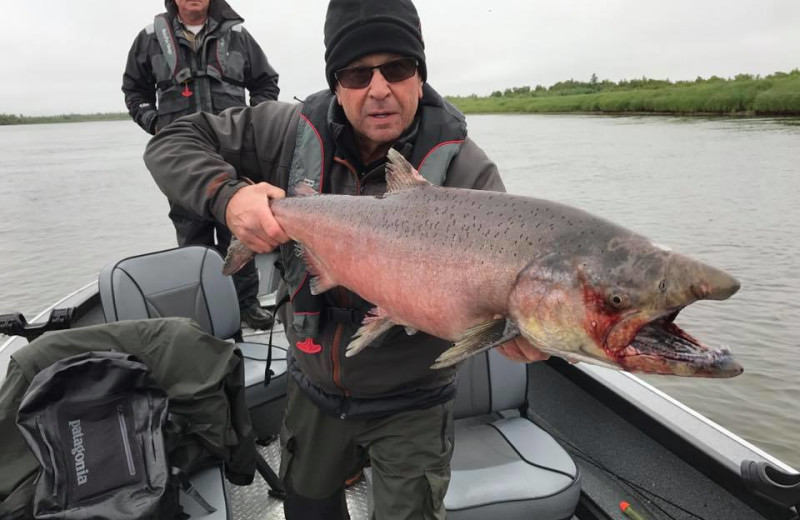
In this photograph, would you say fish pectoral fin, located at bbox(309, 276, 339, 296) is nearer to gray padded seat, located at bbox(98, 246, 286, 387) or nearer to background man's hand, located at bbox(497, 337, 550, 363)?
background man's hand, located at bbox(497, 337, 550, 363)

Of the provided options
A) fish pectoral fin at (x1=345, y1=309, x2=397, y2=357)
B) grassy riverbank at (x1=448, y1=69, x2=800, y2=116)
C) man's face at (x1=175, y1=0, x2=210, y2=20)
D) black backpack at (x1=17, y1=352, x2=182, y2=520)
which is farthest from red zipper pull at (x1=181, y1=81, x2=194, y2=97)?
grassy riverbank at (x1=448, y1=69, x2=800, y2=116)

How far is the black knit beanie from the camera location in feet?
7.48

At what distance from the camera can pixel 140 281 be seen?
4.21 meters

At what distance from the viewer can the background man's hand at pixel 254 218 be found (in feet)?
7.67

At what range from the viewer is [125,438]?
103 inches

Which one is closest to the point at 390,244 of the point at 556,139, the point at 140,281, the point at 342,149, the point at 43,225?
the point at 342,149

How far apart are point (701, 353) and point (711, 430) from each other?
2.32 meters

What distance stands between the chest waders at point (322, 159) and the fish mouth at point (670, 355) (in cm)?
109

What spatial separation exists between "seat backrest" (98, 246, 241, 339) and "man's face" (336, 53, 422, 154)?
2.53 m

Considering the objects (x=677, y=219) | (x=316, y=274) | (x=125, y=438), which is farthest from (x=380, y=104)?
(x=677, y=219)

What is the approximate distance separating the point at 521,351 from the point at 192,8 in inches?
203

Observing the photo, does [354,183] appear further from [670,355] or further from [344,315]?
[670,355]

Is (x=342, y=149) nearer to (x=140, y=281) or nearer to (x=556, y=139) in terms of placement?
(x=140, y=281)

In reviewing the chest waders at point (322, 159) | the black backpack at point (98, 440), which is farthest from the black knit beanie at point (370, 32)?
the black backpack at point (98, 440)
